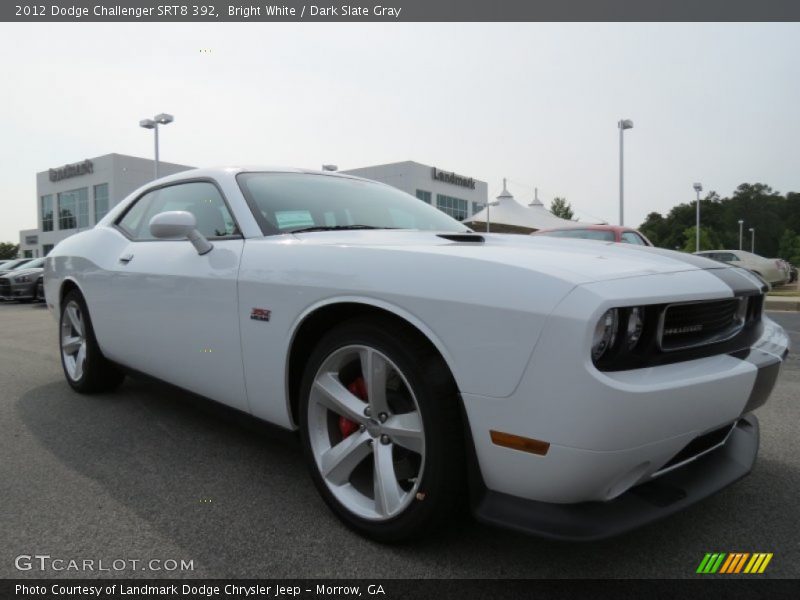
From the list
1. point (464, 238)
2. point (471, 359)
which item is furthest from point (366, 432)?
point (464, 238)

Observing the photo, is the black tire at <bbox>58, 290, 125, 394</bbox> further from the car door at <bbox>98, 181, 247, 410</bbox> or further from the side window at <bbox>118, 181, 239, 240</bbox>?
the side window at <bbox>118, 181, 239, 240</bbox>

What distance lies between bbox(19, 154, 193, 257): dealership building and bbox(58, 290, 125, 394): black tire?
126ft

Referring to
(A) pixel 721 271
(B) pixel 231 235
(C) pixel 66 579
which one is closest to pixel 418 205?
(B) pixel 231 235

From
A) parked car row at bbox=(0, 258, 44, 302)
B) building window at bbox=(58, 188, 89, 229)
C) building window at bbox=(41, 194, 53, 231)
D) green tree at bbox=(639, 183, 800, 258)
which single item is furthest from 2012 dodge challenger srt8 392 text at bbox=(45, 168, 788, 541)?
green tree at bbox=(639, 183, 800, 258)

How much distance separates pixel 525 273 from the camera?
61.5 inches

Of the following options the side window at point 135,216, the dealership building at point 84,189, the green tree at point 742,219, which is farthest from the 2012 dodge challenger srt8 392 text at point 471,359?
the green tree at point 742,219

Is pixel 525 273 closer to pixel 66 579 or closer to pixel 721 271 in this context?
pixel 721 271

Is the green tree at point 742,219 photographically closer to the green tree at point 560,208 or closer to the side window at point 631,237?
the green tree at point 560,208

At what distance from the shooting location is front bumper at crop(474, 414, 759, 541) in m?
1.49

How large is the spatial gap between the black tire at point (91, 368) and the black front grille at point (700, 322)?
321 cm

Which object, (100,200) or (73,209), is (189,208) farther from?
(73,209)

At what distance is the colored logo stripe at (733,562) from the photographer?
1733 millimetres

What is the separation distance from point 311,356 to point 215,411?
0.81 metres

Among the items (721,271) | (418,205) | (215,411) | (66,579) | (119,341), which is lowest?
(66,579)
